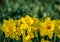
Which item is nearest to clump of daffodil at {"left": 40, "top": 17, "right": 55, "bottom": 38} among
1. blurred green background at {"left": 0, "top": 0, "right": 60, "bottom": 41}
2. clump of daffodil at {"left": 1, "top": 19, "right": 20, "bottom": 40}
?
clump of daffodil at {"left": 1, "top": 19, "right": 20, "bottom": 40}

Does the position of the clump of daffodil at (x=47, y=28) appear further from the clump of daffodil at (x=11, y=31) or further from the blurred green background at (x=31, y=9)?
the blurred green background at (x=31, y=9)

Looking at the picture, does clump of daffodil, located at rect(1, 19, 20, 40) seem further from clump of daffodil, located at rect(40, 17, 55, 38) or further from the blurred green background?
the blurred green background

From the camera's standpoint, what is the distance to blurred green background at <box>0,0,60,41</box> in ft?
18.8

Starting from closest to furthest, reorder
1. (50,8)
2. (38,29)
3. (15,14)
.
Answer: (38,29)
(15,14)
(50,8)

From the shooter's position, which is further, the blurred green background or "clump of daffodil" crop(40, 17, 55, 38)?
the blurred green background

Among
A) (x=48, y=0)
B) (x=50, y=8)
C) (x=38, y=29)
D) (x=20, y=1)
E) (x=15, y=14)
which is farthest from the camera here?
(x=48, y=0)

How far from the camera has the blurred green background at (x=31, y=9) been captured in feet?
18.8

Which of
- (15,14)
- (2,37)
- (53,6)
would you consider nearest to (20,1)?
(53,6)

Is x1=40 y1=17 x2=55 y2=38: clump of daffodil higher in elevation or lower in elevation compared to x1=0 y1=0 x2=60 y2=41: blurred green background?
higher

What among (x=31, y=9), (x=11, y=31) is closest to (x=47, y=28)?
(x=11, y=31)

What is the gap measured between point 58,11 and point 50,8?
33 cm

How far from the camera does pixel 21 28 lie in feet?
11.3

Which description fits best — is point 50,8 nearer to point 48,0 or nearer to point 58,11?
point 58,11

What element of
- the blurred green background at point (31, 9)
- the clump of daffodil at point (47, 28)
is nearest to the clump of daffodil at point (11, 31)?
the clump of daffodil at point (47, 28)
